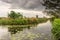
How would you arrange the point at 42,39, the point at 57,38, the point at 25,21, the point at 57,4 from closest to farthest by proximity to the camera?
the point at 57,38, the point at 42,39, the point at 57,4, the point at 25,21

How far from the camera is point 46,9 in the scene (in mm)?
19875

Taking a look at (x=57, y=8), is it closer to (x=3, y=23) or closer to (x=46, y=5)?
(x=46, y=5)

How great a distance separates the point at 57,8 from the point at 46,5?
115 centimetres

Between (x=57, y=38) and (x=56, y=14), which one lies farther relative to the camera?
(x=56, y=14)

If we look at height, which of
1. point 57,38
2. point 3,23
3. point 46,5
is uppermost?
point 46,5

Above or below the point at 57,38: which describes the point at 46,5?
above

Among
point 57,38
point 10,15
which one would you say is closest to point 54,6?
point 57,38

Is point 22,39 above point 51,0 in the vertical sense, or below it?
below

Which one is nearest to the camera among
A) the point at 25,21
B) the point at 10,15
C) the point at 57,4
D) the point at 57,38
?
the point at 57,38

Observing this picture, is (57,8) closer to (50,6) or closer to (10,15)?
(50,6)

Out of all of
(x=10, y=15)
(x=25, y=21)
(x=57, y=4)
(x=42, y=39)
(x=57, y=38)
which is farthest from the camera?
(x=10, y=15)

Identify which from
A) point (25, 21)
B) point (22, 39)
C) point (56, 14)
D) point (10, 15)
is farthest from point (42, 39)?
point (10, 15)

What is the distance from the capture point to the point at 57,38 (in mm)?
11078

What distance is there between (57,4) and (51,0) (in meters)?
0.85
